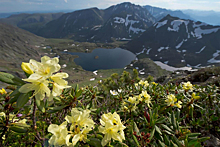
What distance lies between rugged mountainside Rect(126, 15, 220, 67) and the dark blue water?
13.9 m

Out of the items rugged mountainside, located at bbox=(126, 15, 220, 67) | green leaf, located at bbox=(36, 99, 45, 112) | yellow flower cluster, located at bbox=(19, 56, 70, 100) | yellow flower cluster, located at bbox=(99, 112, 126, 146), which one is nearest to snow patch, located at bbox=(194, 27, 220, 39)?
rugged mountainside, located at bbox=(126, 15, 220, 67)

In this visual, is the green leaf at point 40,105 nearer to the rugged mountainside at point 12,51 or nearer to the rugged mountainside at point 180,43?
the rugged mountainside at point 12,51

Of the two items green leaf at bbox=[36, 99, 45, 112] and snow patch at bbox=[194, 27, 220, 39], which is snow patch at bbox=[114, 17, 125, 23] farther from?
green leaf at bbox=[36, 99, 45, 112]

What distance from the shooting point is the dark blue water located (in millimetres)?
111569

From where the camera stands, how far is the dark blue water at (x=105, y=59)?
112 metres

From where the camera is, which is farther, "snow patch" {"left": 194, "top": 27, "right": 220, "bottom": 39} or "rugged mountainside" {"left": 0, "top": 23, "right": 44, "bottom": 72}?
"snow patch" {"left": 194, "top": 27, "right": 220, "bottom": 39}

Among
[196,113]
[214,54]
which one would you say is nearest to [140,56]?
[214,54]

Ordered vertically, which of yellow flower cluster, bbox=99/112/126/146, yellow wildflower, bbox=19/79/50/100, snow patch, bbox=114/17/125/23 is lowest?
snow patch, bbox=114/17/125/23

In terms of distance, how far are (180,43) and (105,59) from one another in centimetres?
7714

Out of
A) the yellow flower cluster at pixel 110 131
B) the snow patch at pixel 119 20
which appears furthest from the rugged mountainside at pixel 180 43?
the yellow flower cluster at pixel 110 131

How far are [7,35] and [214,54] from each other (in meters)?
203

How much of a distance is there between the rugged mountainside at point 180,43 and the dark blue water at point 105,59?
13866 mm

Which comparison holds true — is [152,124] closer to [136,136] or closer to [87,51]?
[136,136]

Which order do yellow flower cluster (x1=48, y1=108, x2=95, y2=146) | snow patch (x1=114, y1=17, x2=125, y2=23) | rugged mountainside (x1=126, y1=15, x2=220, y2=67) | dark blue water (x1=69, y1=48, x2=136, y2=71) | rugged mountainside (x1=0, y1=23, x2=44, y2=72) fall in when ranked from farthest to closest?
snow patch (x1=114, y1=17, x2=125, y2=23) → dark blue water (x1=69, y1=48, x2=136, y2=71) → rugged mountainside (x1=0, y1=23, x2=44, y2=72) → rugged mountainside (x1=126, y1=15, x2=220, y2=67) → yellow flower cluster (x1=48, y1=108, x2=95, y2=146)
